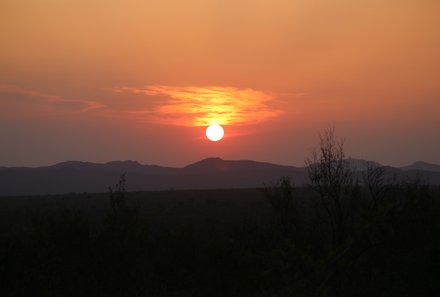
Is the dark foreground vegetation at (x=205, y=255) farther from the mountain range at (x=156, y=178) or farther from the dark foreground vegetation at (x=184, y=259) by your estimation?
the mountain range at (x=156, y=178)

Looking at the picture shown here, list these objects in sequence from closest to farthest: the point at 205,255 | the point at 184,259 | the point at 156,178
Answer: the point at 205,255 < the point at 184,259 < the point at 156,178

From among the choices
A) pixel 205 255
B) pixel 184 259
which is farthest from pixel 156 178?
pixel 205 255

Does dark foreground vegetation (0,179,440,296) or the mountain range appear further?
the mountain range

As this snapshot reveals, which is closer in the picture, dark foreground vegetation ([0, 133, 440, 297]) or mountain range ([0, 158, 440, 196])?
dark foreground vegetation ([0, 133, 440, 297])

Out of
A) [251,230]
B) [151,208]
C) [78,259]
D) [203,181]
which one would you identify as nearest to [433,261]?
[251,230]

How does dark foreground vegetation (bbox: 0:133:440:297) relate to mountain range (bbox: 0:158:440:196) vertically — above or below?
below

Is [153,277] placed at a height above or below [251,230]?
below

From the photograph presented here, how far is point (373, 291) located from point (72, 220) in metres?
10.8

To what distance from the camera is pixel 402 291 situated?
56.6ft

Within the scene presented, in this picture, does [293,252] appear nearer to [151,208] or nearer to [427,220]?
[427,220]

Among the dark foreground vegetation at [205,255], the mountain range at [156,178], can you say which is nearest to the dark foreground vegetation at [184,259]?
the dark foreground vegetation at [205,255]

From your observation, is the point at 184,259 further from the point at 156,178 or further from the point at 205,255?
the point at 156,178

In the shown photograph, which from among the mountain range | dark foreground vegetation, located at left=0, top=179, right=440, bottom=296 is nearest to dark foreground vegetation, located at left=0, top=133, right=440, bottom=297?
dark foreground vegetation, located at left=0, top=179, right=440, bottom=296

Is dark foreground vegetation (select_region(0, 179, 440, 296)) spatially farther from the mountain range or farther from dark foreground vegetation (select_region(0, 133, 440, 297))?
the mountain range
